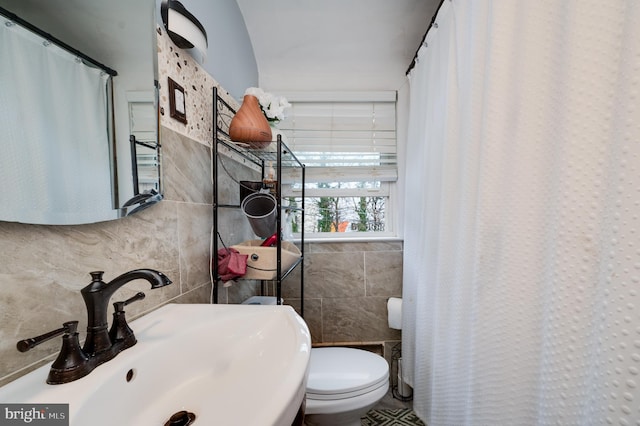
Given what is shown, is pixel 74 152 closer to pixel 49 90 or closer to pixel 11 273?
pixel 49 90

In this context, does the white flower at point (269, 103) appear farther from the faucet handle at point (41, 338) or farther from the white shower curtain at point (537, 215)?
the faucet handle at point (41, 338)

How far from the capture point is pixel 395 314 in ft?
5.47

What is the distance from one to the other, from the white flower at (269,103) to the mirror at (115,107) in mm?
430

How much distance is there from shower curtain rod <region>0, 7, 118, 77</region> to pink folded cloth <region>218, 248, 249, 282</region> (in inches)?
26.7

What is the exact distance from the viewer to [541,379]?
2.01ft

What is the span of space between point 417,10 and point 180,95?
60.2 inches

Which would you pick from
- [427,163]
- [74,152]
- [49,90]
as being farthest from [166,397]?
[427,163]

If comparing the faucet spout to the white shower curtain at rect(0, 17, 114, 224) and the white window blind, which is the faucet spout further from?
the white window blind

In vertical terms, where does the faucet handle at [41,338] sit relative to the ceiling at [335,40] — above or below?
below

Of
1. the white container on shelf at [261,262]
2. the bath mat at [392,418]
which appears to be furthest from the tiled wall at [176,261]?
the bath mat at [392,418]

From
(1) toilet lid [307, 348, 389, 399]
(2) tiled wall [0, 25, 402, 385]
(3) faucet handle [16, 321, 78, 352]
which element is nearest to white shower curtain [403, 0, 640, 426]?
(1) toilet lid [307, 348, 389, 399]

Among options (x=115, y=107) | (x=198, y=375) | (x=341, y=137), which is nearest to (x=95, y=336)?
(x=198, y=375)

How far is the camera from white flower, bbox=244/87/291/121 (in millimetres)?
1150

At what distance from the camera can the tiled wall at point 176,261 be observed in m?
0.45
